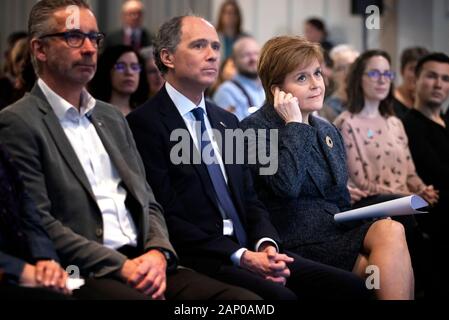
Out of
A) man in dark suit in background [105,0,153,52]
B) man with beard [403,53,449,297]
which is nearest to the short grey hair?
man with beard [403,53,449,297]

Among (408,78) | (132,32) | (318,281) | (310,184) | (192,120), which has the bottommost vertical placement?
(318,281)

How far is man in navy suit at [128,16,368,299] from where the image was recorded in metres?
2.81

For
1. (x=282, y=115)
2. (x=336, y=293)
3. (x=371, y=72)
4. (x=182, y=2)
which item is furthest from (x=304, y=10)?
(x=336, y=293)

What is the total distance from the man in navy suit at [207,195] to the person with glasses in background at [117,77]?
0.83 meters

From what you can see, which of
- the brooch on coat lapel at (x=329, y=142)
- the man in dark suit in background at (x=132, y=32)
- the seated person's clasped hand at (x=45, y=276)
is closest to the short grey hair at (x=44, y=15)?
the seated person's clasped hand at (x=45, y=276)

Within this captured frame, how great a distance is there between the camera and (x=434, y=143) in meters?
4.44

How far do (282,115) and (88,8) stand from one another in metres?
0.93

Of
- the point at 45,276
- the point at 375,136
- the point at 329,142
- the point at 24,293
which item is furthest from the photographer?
the point at 375,136

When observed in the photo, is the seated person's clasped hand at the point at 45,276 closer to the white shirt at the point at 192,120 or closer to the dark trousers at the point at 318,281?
the dark trousers at the point at 318,281

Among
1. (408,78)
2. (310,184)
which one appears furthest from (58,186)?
(408,78)

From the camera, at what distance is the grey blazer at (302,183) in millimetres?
3094

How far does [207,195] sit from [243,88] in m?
2.45

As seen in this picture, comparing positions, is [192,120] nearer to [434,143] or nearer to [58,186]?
[58,186]

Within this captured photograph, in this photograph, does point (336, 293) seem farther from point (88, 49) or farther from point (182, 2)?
point (182, 2)
